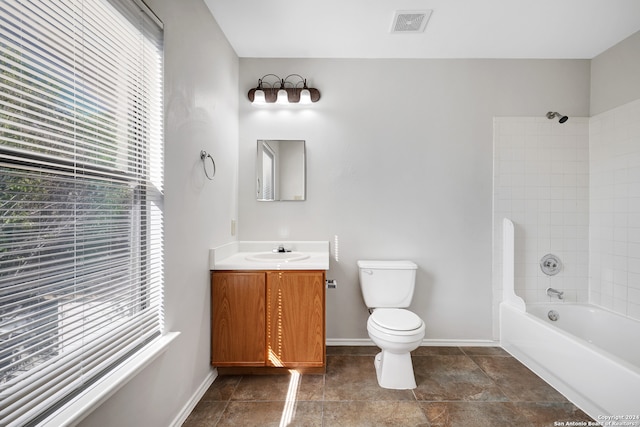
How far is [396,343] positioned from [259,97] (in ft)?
6.96

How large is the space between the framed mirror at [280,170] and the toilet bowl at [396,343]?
1.20 meters

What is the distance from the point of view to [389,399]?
187cm

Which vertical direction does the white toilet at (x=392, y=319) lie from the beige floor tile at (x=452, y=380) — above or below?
above

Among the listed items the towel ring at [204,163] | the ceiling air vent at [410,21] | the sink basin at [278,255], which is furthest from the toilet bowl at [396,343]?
the ceiling air vent at [410,21]

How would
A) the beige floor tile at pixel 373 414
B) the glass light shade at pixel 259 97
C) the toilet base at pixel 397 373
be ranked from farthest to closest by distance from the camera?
the glass light shade at pixel 259 97 < the toilet base at pixel 397 373 < the beige floor tile at pixel 373 414

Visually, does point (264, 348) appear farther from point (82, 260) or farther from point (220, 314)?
point (82, 260)

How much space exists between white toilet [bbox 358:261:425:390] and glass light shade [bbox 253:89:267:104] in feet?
5.18

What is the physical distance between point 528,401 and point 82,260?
8.13ft

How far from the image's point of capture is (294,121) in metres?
2.60

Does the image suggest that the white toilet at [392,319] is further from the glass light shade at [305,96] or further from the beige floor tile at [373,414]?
the glass light shade at [305,96]

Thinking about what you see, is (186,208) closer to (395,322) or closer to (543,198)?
(395,322)

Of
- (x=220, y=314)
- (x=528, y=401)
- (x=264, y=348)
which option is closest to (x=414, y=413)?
(x=528, y=401)

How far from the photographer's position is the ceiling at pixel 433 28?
75.9 inches

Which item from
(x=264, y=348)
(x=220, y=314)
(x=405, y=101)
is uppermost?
(x=405, y=101)
